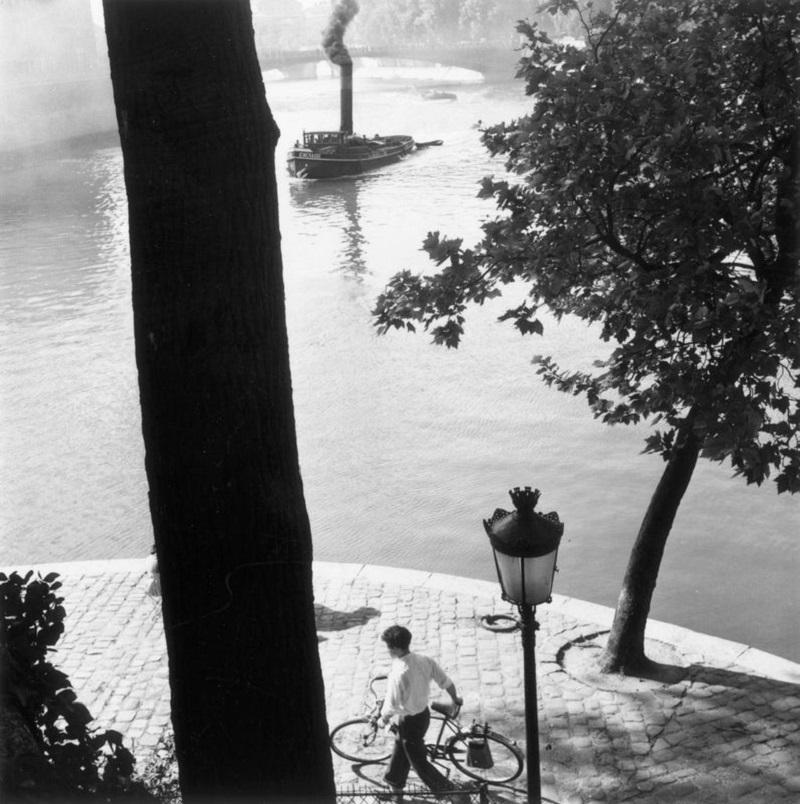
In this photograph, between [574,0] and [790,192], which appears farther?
[574,0]

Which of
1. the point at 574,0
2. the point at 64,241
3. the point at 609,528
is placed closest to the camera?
the point at 574,0

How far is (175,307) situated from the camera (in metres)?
3.59

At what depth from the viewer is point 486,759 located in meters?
7.09

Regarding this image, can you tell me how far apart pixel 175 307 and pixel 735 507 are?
12.4 m

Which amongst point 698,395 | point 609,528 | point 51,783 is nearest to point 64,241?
point 609,528

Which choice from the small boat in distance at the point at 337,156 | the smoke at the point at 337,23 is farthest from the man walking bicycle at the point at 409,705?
the smoke at the point at 337,23

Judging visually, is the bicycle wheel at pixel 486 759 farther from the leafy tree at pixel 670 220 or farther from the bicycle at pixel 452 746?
the leafy tree at pixel 670 220

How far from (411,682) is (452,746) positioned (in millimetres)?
828

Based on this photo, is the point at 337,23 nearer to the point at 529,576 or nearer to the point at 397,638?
the point at 397,638

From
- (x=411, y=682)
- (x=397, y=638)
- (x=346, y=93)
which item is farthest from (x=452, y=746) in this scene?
(x=346, y=93)

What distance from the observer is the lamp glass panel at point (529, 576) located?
20.1 ft

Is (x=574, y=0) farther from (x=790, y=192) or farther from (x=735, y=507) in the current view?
(x=735, y=507)

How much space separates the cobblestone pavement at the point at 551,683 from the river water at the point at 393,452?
7.89 feet

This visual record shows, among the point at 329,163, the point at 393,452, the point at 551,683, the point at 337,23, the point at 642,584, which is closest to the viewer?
the point at 551,683
